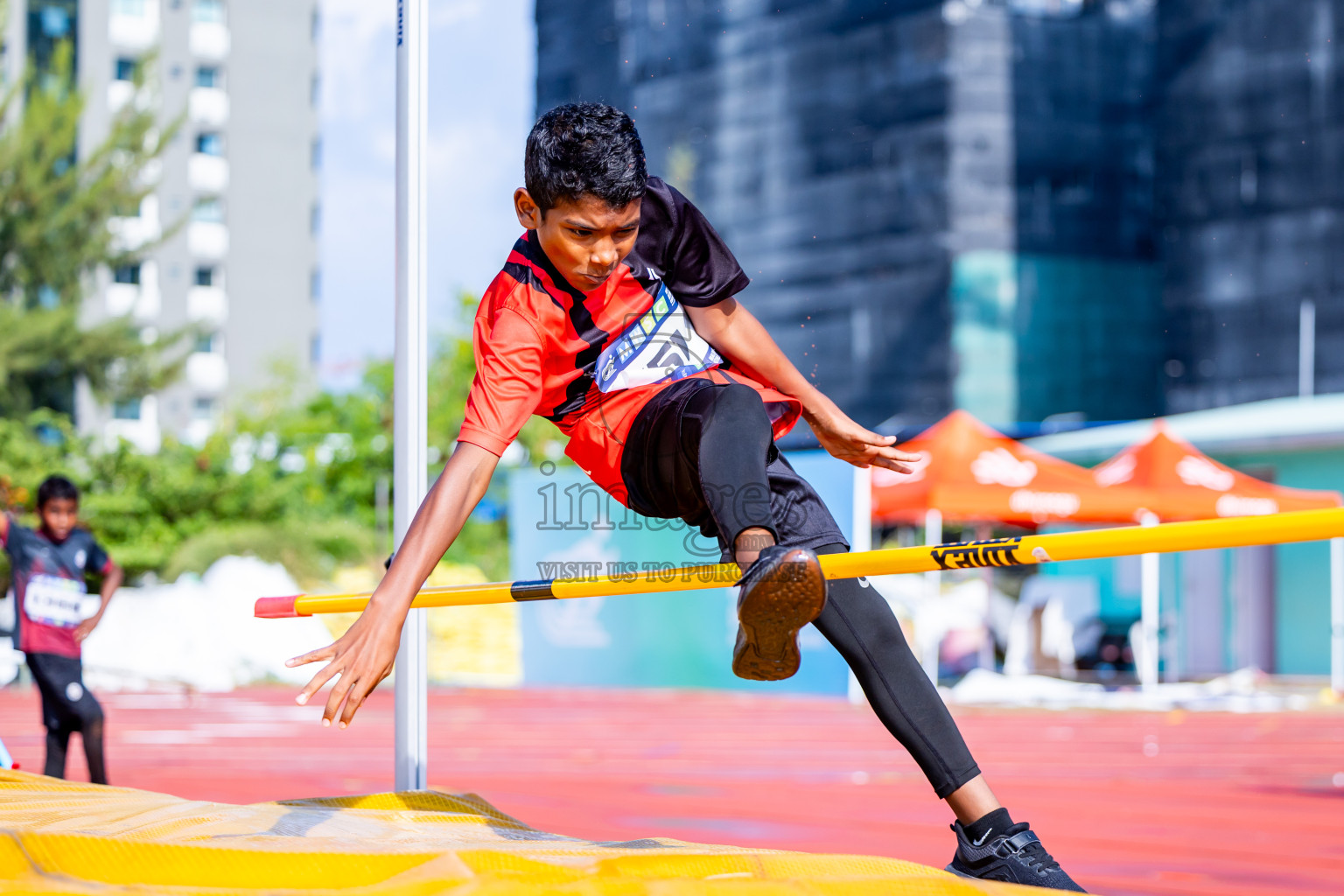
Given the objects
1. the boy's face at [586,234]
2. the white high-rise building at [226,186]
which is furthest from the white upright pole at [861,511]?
the white high-rise building at [226,186]

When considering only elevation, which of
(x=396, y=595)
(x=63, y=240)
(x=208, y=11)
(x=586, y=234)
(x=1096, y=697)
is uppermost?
(x=208, y=11)

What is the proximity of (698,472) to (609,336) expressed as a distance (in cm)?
38

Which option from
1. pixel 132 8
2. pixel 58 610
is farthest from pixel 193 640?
pixel 132 8

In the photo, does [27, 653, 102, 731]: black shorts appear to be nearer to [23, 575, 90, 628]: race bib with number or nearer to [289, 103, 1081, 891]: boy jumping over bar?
[23, 575, 90, 628]: race bib with number

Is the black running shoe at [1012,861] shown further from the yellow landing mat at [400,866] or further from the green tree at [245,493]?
the green tree at [245,493]

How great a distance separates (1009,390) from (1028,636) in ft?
32.1

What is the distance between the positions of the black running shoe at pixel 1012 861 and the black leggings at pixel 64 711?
3681 mm

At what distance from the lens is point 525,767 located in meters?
7.27

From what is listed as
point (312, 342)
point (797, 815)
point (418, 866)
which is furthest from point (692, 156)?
point (312, 342)

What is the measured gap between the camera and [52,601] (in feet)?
16.7

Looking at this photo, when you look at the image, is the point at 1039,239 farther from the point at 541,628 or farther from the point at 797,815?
the point at 797,815

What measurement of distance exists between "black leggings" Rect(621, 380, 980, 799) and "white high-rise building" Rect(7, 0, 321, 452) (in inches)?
1458

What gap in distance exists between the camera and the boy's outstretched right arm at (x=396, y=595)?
75.5 inches

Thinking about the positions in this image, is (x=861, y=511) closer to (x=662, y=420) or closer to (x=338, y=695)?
(x=662, y=420)
